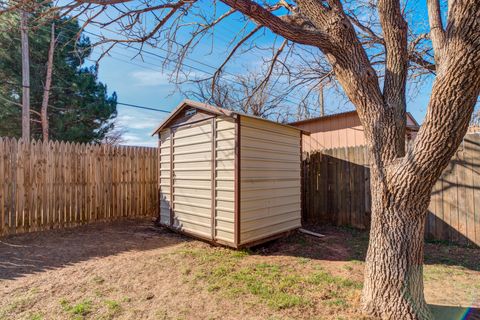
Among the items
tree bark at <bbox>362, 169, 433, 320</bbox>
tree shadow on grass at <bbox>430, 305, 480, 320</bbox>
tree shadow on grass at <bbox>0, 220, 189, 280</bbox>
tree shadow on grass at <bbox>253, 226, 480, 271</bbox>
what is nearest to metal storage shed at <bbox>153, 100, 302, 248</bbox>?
tree shadow on grass at <bbox>253, 226, 480, 271</bbox>

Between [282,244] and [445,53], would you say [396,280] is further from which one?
[282,244]

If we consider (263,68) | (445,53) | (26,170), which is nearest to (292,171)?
(263,68)

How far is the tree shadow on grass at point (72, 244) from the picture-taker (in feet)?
11.9

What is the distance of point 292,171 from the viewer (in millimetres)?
5457

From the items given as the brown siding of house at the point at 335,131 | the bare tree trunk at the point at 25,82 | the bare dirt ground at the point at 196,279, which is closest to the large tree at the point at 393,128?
the bare dirt ground at the point at 196,279

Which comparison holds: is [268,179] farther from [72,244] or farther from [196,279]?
[72,244]

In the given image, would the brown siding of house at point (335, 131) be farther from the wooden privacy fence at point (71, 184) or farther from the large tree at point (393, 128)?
the large tree at point (393, 128)

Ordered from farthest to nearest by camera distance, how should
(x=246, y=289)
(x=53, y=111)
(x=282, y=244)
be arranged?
1. (x=53, y=111)
2. (x=282, y=244)
3. (x=246, y=289)

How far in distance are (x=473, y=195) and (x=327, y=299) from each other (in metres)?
3.47

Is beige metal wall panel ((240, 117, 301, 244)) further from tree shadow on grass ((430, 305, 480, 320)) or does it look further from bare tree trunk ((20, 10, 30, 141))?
bare tree trunk ((20, 10, 30, 141))

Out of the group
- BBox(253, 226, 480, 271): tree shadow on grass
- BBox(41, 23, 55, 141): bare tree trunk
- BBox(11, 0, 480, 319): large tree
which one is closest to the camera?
BBox(11, 0, 480, 319): large tree

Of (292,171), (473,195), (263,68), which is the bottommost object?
(473,195)

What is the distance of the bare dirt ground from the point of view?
2.47 m

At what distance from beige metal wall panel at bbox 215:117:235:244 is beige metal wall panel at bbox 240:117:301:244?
0.54 feet
